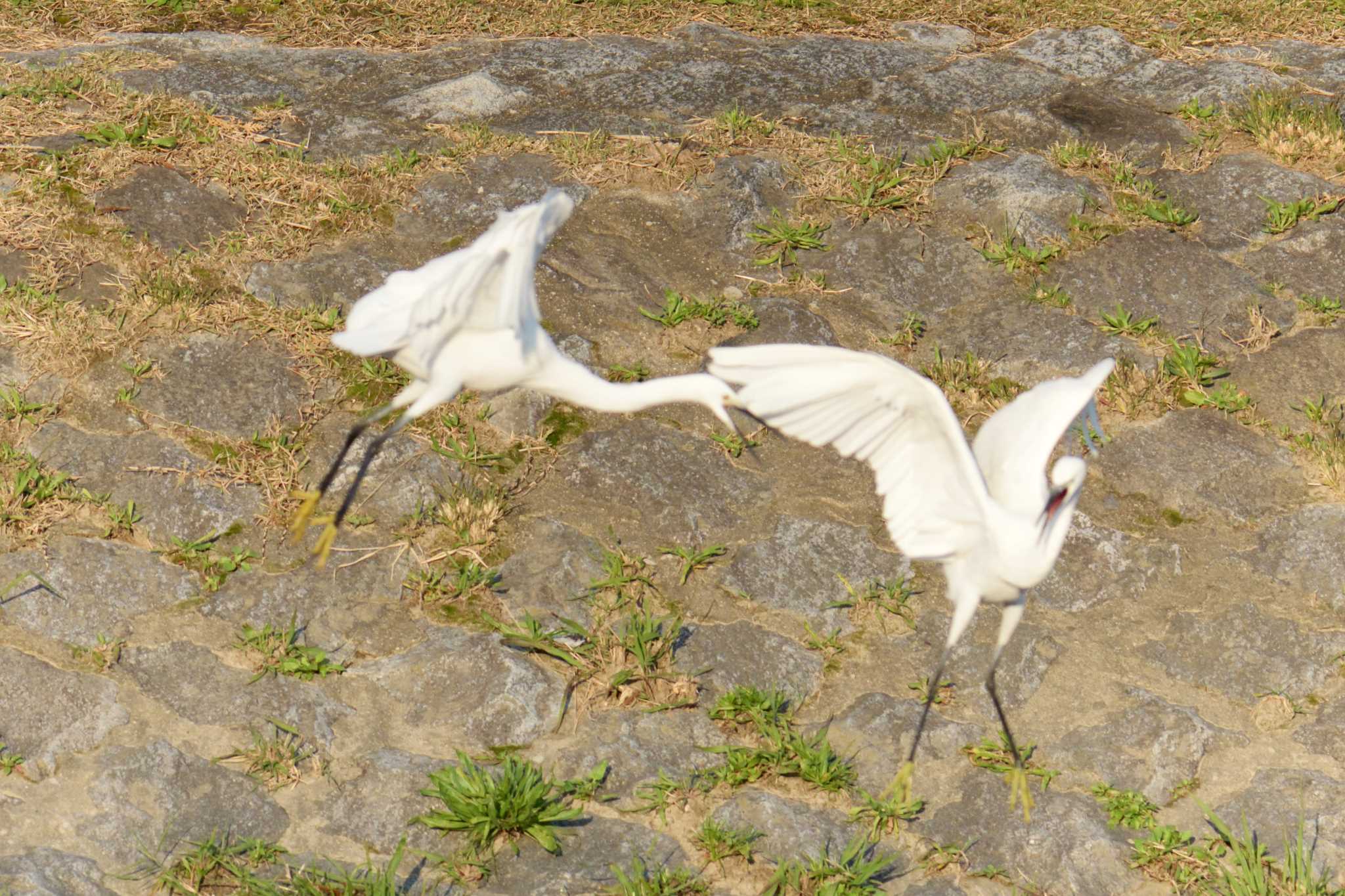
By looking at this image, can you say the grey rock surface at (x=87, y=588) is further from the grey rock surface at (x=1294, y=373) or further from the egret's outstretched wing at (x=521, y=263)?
the grey rock surface at (x=1294, y=373)

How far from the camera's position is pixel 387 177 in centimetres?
663

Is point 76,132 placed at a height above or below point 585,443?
above

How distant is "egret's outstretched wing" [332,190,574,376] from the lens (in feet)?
10.4

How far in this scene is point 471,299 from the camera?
10.5 feet

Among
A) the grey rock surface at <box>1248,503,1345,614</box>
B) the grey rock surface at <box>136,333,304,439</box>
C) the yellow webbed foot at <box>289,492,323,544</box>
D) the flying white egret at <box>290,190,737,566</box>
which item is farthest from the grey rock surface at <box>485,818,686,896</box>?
the grey rock surface at <box>1248,503,1345,614</box>

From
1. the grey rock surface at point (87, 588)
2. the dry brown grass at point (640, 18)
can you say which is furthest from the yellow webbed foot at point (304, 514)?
the dry brown grass at point (640, 18)

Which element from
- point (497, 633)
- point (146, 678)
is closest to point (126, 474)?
point (146, 678)

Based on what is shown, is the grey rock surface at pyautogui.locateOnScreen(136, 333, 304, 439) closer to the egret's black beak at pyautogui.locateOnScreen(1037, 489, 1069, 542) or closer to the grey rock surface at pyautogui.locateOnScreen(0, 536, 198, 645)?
the grey rock surface at pyautogui.locateOnScreen(0, 536, 198, 645)

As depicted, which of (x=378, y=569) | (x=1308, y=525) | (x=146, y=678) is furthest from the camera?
(x=1308, y=525)

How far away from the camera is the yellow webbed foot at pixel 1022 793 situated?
415 centimetres

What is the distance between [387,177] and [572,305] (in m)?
1.24

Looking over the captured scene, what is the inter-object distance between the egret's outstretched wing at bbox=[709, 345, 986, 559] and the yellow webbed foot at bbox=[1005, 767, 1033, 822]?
0.99m

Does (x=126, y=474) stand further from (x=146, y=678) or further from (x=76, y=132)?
(x=76, y=132)

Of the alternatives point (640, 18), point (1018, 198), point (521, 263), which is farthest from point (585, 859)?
point (640, 18)
